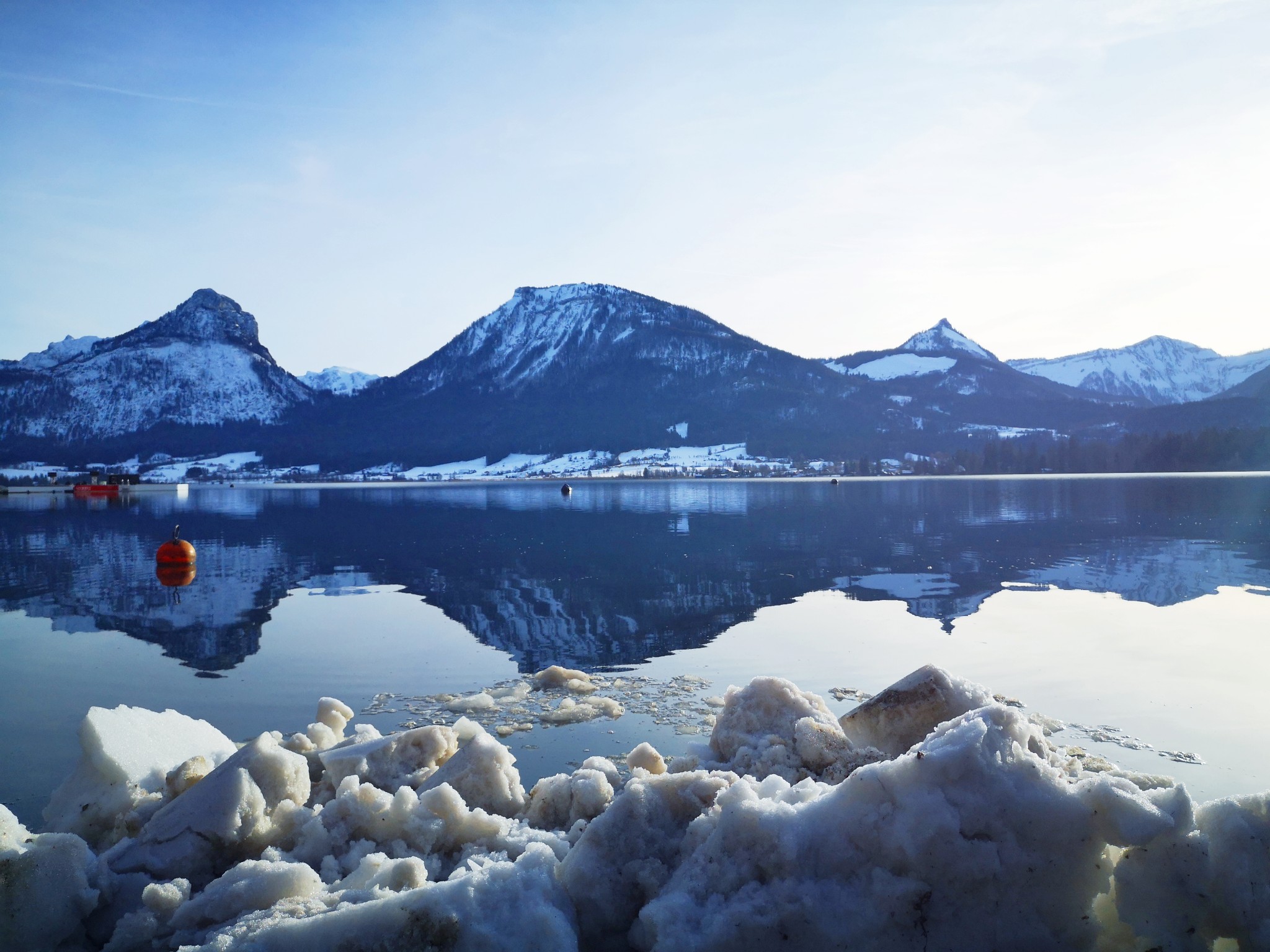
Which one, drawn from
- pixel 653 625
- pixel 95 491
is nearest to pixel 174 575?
pixel 653 625

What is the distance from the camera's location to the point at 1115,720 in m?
11.3

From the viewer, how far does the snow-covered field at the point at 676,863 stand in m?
4.94

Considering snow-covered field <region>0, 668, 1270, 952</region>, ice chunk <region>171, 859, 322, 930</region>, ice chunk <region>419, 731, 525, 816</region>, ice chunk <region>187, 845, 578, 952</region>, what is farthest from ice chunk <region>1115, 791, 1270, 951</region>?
ice chunk <region>171, 859, 322, 930</region>

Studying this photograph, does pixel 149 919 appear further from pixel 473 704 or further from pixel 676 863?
pixel 473 704

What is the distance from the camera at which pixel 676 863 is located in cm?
576

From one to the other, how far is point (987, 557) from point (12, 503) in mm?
117393

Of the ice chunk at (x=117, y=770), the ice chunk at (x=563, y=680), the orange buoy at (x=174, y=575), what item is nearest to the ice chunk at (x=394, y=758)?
the ice chunk at (x=117, y=770)

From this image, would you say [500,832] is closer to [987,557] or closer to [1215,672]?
[1215,672]

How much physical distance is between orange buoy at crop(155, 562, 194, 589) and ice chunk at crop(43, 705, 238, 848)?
19214 millimetres

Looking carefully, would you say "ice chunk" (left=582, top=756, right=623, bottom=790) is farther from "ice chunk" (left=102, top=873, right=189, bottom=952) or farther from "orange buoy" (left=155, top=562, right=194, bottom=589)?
"orange buoy" (left=155, top=562, right=194, bottom=589)

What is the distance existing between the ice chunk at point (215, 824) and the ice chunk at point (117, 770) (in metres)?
0.64

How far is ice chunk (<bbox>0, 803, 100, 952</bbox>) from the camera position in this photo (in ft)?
18.3

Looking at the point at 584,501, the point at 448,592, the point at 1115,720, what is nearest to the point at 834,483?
the point at 584,501

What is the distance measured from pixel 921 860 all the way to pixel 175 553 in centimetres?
3066
